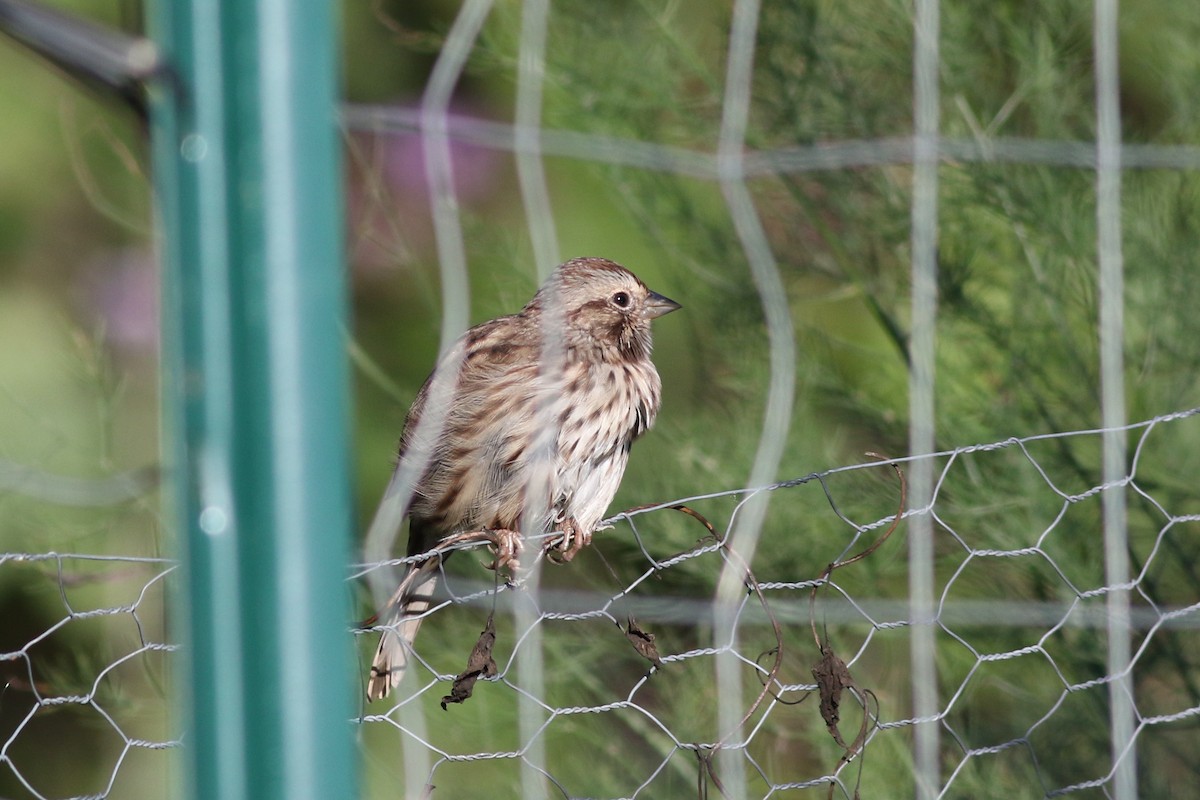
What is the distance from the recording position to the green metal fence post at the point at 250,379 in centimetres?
81

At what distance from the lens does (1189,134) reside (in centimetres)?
293

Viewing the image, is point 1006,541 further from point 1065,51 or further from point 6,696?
point 6,696

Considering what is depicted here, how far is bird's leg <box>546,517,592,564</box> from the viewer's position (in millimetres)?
1953

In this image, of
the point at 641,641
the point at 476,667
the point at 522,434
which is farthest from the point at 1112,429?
the point at 522,434

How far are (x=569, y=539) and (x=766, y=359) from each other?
111cm

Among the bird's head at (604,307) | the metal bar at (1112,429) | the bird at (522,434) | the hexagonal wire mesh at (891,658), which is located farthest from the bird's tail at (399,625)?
the metal bar at (1112,429)

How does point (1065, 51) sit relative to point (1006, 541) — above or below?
above

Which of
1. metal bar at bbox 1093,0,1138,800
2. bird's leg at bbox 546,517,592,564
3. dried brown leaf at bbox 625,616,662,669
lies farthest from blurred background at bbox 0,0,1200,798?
dried brown leaf at bbox 625,616,662,669

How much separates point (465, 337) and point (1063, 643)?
4.03 feet

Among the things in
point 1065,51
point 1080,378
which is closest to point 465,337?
point 1080,378

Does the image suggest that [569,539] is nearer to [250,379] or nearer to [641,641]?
[641,641]

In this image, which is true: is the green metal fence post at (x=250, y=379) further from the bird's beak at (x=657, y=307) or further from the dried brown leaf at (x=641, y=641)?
the bird's beak at (x=657, y=307)

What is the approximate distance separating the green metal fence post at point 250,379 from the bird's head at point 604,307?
149cm

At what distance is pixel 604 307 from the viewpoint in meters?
2.39
